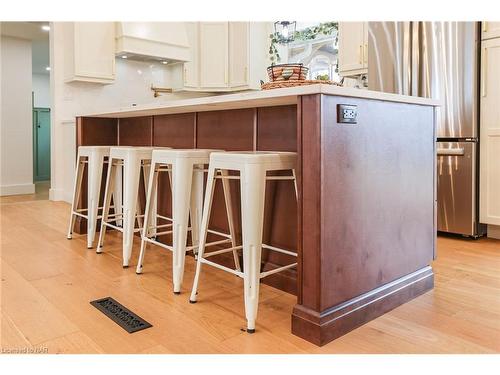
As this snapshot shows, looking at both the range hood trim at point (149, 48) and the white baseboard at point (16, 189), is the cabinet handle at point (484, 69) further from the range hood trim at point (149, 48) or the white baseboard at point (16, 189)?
the white baseboard at point (16, 189)

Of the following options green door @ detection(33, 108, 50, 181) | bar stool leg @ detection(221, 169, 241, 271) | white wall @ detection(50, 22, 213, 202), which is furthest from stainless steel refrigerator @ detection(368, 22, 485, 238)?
green door @ detection(33, 108, 50, 181)

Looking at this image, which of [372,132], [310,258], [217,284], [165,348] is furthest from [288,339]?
[372,132]

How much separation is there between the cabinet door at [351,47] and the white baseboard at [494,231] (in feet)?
6.20

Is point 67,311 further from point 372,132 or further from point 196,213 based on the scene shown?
point 372,132

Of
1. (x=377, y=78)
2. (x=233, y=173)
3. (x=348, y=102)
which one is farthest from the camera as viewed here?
(x=377, y=78)

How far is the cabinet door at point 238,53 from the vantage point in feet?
19.2

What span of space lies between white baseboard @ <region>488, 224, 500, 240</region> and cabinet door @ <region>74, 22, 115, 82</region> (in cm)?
429

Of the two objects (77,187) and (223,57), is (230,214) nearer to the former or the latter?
(77,187)

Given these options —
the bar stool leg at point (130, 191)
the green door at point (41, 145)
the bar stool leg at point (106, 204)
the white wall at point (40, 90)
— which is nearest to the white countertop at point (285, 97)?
the bar stool leg at point (130, 191)
